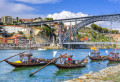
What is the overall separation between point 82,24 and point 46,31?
918 inches

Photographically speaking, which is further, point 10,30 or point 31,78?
point 10,30

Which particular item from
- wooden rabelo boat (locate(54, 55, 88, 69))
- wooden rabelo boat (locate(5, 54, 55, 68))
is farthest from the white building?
wooden rabelo boat (locate(54, 55, 88, 69))

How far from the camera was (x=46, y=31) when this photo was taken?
3066 inches

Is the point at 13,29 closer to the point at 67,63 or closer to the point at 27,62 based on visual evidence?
the point at 27,62

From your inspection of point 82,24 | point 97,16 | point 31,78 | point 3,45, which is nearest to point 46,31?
point 3,45

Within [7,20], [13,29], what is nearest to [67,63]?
[13,29]

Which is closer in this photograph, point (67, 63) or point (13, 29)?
point (67, 63)

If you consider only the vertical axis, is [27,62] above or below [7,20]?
below

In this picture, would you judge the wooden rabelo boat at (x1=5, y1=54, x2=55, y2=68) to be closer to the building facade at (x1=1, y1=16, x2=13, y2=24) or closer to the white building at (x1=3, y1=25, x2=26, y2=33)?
the white building at (x1=3, y1=25, x2=26, y2=33)

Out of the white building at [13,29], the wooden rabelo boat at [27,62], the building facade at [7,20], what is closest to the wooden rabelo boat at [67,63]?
the wooden rabelo boat at [27,62]

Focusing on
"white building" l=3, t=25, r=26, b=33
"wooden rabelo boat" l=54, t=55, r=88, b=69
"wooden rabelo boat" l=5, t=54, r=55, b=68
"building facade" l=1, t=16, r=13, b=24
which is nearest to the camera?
"wooden rabelo boat" l=54, t=55, r=88, b=69

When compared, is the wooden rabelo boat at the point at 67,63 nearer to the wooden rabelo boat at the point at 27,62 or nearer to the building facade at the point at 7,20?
the wooden rabelo boat at the point at 27,62

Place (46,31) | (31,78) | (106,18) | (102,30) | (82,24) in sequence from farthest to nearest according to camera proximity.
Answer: (102,30), (46,31), (82,24), (106,18), (31,78)

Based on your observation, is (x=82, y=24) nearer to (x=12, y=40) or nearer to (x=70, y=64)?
(x=12, y=40)
